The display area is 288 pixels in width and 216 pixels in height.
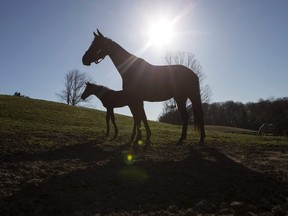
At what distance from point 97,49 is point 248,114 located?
116774mm

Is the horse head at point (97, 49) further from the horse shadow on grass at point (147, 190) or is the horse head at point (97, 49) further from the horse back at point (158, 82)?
the horse shadow on grass at point (147, 190)

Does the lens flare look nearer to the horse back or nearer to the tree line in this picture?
the horse back

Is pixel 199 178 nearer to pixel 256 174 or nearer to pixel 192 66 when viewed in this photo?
pixel 256 174

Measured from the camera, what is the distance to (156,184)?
5.84 m

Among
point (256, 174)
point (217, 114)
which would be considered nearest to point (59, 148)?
point (256, 174)

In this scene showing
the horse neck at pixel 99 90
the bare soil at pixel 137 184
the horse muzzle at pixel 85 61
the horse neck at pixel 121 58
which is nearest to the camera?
the bare soil at pixel 137 184

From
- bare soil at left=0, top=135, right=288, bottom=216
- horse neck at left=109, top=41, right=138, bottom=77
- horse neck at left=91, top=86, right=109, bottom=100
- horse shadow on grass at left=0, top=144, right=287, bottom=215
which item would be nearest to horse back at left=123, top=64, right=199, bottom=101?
horse neck at left=109, top=41, right=138, bottom=77

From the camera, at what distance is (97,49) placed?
1177 centimetres

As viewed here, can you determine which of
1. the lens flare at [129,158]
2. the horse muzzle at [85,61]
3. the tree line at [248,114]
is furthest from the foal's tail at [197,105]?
the tree line at [248,114]

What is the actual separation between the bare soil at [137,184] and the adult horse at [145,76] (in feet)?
9.80

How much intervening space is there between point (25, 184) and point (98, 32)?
23.4ft

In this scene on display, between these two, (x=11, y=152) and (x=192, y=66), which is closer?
(x=11, y=152)

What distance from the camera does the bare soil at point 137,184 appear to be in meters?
4.65

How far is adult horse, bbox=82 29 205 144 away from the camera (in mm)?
11266
